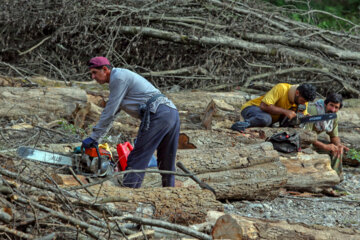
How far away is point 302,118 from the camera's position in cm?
782

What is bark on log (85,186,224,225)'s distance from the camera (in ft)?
14.1

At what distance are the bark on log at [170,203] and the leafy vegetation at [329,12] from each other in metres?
9.32

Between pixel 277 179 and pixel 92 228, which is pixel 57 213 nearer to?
pixel 92 228

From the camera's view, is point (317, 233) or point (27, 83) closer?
point (317, 233)

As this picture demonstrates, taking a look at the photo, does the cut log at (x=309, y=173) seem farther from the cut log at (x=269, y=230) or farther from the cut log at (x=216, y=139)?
the cut log at (x=269, y=230)

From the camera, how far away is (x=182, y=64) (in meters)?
11.2

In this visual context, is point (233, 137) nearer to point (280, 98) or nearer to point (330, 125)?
point (280, 98)

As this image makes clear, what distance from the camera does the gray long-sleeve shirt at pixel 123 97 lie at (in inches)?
213

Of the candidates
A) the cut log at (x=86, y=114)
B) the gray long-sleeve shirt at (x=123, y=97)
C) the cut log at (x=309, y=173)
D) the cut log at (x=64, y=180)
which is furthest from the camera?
the cut log at (x=86, y=114)

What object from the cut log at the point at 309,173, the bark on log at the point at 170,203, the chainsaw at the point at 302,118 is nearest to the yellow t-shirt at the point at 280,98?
the chainsaw at the point at 302,118

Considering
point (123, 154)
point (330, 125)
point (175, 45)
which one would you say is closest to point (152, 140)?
point (123, 154)

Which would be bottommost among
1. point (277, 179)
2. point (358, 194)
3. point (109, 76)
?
point (358, 194)

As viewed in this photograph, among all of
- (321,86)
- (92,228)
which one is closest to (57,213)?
(92,228)

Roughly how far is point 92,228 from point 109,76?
2.41 metres
